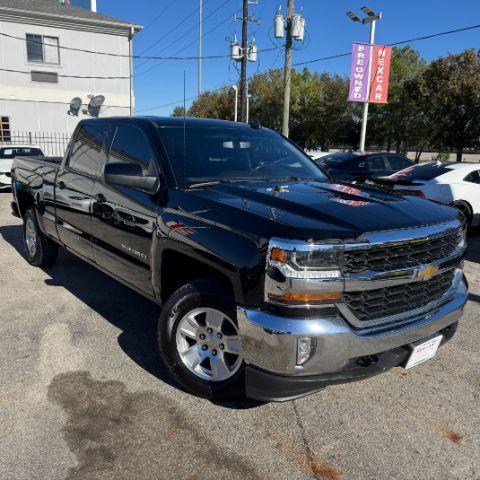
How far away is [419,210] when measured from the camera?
122 inches

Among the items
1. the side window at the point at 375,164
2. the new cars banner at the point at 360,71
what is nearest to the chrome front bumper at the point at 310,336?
the side window at the point at 375,164

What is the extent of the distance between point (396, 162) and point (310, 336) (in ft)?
37.9

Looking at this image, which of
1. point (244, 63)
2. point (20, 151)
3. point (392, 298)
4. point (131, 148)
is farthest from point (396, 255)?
point (244, 63)

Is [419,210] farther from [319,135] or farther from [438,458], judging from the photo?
[319,135]

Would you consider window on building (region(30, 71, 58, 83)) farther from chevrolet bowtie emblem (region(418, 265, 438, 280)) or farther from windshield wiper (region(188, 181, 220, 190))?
chevrolet bowtie emblem (region(418, 265, 438, 280))

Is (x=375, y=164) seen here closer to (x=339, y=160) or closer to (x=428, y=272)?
(x=339, y=160)

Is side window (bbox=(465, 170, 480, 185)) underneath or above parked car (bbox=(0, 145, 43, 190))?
above

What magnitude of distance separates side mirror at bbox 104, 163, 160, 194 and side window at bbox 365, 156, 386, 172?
390 inches

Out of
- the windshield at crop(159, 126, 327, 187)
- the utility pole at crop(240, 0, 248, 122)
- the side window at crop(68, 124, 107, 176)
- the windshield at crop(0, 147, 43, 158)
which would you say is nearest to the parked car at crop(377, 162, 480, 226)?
the windshield at crop(159, 126, 327, 187)

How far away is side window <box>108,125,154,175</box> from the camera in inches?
148

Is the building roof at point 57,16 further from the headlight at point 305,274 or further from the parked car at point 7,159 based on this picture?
the headlight at point 305,274

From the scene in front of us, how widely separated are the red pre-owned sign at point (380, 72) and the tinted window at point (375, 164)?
6.03 metres

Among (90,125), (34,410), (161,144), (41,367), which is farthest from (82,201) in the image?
(34,410)

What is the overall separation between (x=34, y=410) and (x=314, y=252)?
2.08 m
